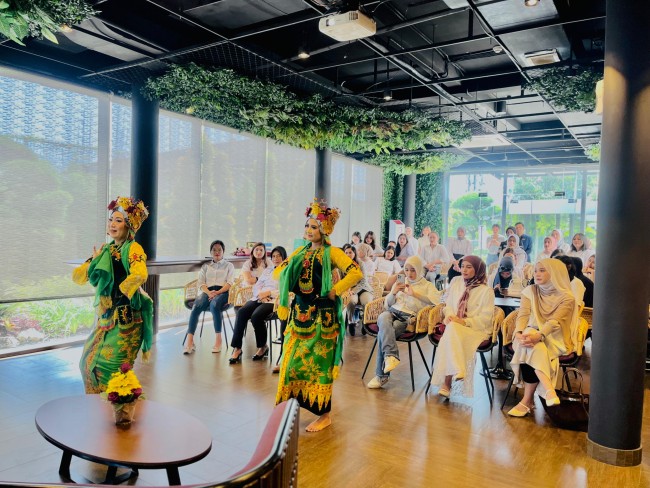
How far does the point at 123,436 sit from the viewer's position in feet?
9.17

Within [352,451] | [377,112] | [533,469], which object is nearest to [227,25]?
[377,112]

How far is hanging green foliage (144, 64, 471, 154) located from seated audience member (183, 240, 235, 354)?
2.02 meters

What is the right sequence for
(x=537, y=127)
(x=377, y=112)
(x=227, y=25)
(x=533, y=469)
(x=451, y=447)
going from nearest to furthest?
(x=533, y=469), (x=451, y=447), (x=227, y=25), (x=377, y=112), (x=537, y=127)

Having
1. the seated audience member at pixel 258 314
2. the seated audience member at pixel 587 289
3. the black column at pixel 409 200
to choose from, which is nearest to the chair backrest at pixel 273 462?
the seated audience member at pixel 258 314

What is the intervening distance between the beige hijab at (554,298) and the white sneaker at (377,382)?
5.48 feet

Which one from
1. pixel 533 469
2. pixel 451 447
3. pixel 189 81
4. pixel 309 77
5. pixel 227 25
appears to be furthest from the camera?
pixel 309 77

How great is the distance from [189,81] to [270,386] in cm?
387

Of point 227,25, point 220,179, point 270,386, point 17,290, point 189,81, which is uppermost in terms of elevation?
point 227,25

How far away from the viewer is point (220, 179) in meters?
9.12

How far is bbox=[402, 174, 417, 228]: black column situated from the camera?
48.9ft

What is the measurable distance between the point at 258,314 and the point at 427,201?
10616 mm

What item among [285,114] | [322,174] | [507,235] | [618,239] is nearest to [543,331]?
[618,239]

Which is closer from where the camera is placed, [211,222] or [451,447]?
[451,447]

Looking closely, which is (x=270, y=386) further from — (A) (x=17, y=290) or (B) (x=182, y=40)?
(B) (x=182, y=40)
